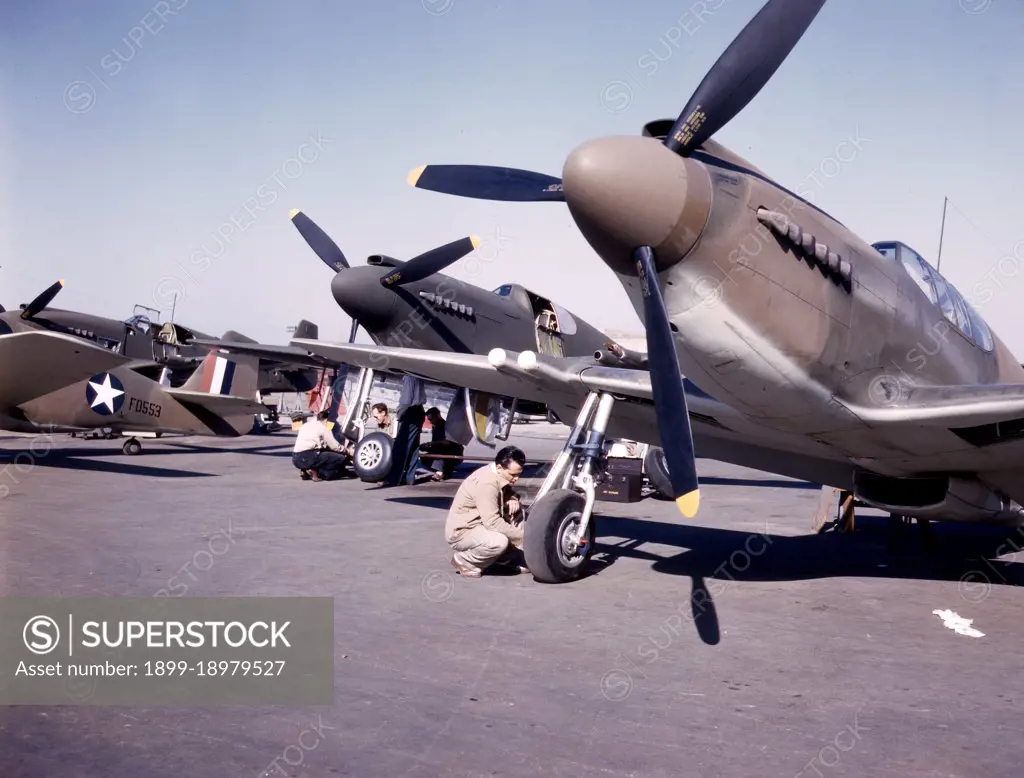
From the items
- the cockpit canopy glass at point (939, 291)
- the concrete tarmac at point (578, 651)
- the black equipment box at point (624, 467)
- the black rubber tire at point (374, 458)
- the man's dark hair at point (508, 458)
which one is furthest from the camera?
the black rubber tire at point (374, 458)

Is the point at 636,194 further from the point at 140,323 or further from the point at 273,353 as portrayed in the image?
the point at 140,323

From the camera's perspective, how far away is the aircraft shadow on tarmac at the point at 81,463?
15.2 m

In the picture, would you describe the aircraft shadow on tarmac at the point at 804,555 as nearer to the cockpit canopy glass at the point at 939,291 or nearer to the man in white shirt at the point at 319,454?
the cockpit canopy glass at the point at 939,291

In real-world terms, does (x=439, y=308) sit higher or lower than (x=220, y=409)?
→ higher

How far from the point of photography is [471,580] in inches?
271

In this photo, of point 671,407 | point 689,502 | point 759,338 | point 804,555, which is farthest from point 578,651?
point 804,555

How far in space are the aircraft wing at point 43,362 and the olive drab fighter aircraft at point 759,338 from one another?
32.0ft

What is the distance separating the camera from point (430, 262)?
1294cm

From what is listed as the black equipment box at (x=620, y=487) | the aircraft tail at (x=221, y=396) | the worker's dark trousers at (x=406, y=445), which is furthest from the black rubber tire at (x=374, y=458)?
the aircraft tail at (x=221, y=396)

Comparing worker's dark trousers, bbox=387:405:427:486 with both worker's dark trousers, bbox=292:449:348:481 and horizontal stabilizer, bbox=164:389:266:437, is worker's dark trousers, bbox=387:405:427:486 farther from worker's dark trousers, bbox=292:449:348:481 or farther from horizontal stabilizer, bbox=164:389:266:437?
horizontal stabilizer, bbox=164:389:266:437

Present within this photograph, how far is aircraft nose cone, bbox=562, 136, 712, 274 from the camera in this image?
4.64 m

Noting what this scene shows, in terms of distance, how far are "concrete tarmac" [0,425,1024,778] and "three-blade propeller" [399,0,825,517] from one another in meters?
1.13

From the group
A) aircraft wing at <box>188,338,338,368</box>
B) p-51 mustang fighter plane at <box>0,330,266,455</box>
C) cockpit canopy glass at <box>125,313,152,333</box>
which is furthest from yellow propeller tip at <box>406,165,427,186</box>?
cockpit canopy glass at <box>125,313,152,333</box>

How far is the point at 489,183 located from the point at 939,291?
145 inches
